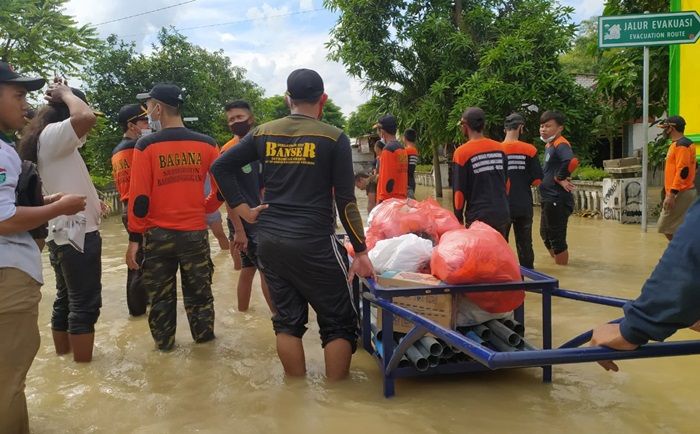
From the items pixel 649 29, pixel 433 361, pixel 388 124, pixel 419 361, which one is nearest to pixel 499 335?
pixel 433 361

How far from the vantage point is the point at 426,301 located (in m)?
3.35

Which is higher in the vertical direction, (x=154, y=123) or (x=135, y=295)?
(x=154, y=123)

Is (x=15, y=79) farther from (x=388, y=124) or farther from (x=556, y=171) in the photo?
(x=556, y=171)

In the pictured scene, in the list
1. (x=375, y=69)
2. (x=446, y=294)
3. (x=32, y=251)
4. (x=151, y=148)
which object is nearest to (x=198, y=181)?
(x=151, y=148)

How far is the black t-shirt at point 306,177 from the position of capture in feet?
11.0

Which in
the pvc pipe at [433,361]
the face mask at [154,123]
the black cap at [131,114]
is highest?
the black cap at [131,114]

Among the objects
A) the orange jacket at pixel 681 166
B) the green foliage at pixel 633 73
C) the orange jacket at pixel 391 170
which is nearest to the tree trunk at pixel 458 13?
the green foliage at pixel 633 73

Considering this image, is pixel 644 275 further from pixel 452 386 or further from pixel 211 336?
pixel 211 336

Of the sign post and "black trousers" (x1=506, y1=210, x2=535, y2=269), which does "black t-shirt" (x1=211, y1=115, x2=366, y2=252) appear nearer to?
"black trousers" (x1=506, y1=210, x2=535, y2=269)

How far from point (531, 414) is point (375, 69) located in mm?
15927

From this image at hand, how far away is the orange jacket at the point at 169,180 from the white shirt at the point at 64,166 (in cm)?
27

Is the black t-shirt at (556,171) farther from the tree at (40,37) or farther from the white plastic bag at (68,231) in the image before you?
the tree at (40,37)

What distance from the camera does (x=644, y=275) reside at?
6.30 m

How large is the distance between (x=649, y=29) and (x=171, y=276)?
7686 millimetres
